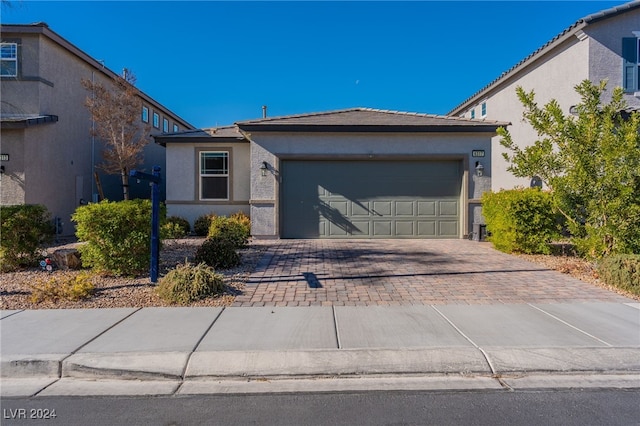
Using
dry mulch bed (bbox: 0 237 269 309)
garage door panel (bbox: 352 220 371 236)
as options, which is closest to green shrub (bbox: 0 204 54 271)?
dry mulch bed (bbox: 0 237 269 309)

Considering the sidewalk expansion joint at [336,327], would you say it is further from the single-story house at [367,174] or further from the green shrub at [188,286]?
the single-story house at [367,174]

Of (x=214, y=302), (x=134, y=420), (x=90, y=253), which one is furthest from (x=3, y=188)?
(x=134, y=420)

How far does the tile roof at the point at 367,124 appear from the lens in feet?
41.9

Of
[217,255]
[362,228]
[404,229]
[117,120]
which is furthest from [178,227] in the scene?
[404,229]

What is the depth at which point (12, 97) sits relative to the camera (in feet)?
42.8

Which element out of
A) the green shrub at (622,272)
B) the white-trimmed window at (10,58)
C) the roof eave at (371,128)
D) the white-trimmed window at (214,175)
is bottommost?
the green shrub at (622,272)

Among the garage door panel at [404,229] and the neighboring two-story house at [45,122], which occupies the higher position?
the neighboring two-story house at [45,122]

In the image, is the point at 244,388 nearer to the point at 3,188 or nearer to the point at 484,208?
the point at 484,208

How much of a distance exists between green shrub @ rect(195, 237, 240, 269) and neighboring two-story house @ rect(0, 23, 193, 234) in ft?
25.4

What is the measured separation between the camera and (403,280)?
7578mm

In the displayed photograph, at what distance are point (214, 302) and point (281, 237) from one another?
7.11 m

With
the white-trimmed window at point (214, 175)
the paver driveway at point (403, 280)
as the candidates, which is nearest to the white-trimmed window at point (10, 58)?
the white-trimmed window at point (214, 175)

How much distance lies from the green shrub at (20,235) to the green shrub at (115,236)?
161 cm

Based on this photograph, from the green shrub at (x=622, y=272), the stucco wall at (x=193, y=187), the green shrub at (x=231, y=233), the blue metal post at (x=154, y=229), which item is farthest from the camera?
the stucco wall at (x=193, y=187)
